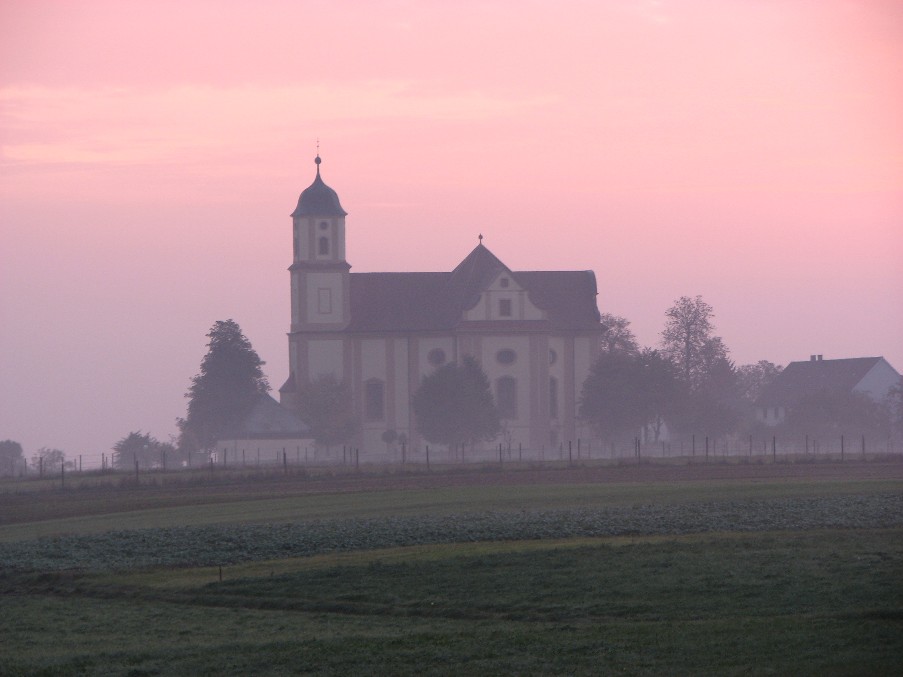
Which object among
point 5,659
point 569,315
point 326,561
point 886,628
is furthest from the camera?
point 569,315

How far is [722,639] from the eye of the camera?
20.9 meters

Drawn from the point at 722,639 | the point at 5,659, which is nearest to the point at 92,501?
the point at 5,659

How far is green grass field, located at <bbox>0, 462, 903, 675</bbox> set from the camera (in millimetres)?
21000

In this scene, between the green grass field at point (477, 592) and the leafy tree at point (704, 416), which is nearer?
the green grass field at point (477, 592)

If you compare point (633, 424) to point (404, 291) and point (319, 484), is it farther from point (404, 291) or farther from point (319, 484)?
point (319, 484)

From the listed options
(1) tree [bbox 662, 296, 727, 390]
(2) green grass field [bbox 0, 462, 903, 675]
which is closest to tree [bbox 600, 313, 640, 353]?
(1) tree [bbox 662, 296, 727, 390]

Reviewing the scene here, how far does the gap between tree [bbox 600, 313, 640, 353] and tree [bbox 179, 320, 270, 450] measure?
3638 centimetres

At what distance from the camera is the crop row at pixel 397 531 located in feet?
111

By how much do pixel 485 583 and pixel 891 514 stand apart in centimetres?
1283

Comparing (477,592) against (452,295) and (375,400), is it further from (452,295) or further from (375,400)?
(452,295)

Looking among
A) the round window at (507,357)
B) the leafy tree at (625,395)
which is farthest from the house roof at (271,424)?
the leafy tree at (625,395)

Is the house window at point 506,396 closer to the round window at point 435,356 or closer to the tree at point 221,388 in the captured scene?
the round window at point 435,356

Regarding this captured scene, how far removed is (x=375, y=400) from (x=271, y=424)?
27.4ft

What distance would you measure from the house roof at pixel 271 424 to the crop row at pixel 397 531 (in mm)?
65436
